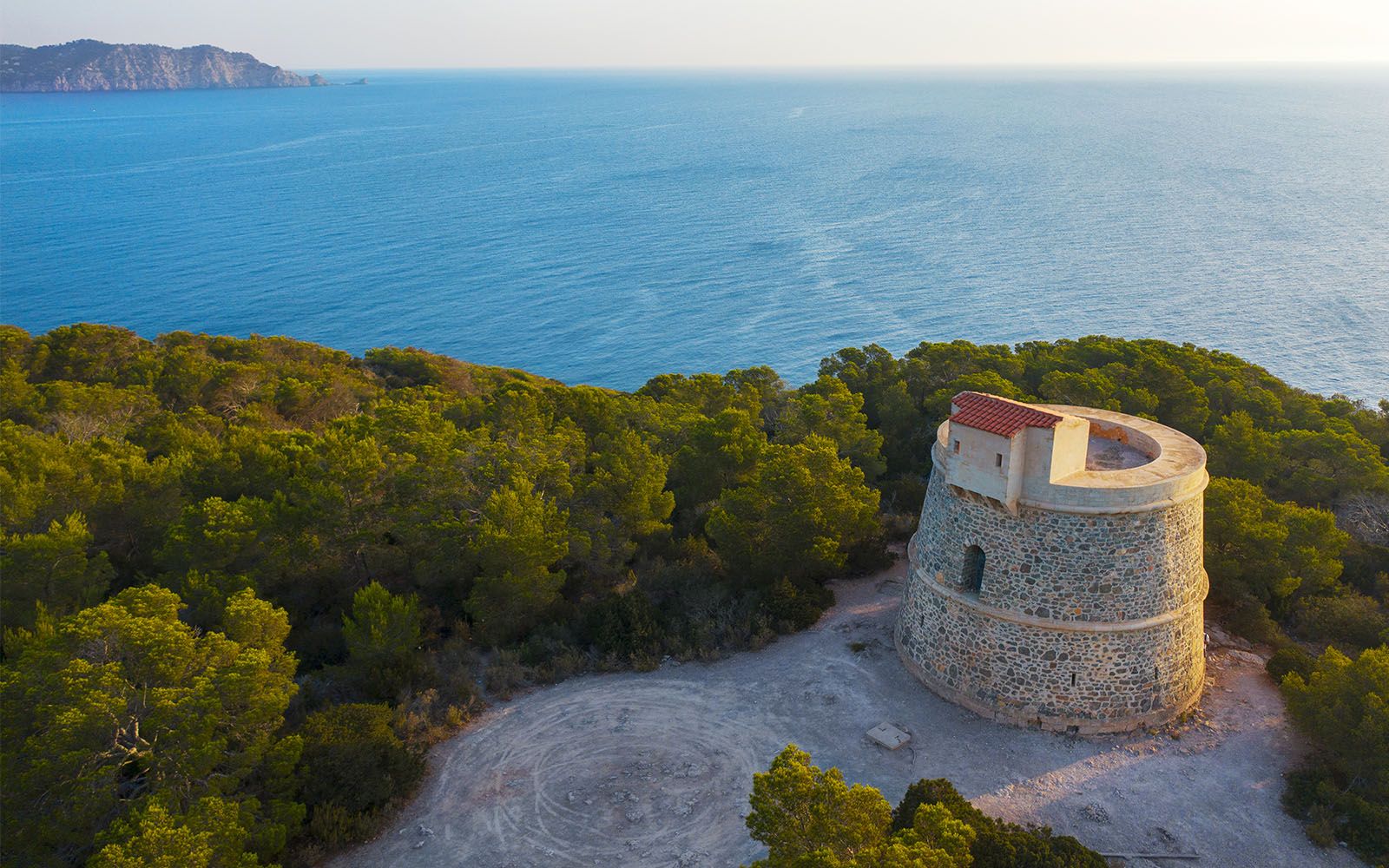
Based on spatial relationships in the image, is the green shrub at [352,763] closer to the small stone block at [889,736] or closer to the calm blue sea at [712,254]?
the small stone block at [889,736]

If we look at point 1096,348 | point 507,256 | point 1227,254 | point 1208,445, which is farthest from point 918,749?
point 1227,254

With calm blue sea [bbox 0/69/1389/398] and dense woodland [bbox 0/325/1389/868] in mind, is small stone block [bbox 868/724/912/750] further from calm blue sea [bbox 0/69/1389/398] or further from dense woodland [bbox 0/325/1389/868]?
calm blue sea [bbox 0/69/1389/398]

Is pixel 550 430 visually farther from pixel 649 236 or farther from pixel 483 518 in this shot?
pixel 649 236

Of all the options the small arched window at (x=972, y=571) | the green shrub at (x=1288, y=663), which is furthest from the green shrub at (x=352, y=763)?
the green shrub at (x=1288, y=663)

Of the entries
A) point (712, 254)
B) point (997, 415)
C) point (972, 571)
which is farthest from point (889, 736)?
point (712, 254)

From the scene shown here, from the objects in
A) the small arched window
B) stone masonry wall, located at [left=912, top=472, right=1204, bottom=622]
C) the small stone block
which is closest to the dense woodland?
stone masonry wall, located at [left=912, top=472, right=1204, bottom=622]

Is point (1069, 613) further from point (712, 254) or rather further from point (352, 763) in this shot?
point (712, 254)

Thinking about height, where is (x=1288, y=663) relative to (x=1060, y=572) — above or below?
below
